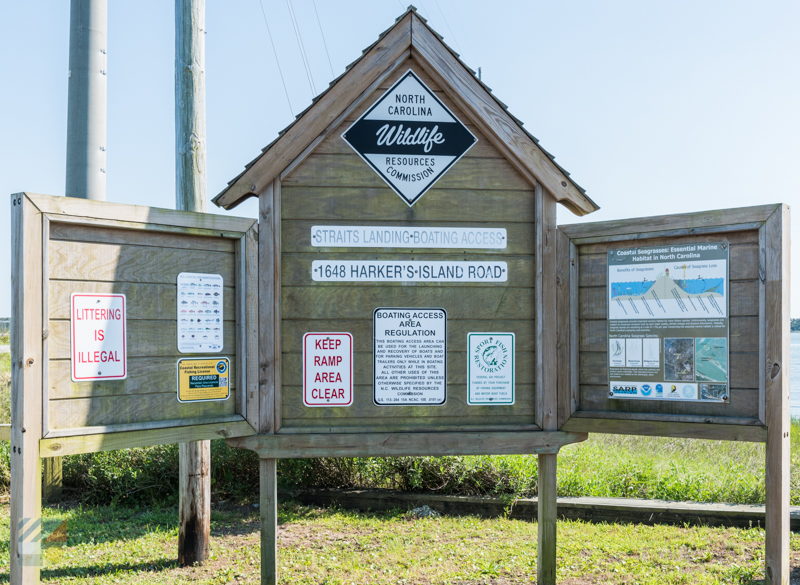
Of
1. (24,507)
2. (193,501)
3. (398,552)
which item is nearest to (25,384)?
(24,507)

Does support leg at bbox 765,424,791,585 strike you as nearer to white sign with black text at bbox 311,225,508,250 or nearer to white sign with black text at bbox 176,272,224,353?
white sign with black text at bbox 311,225,508,250

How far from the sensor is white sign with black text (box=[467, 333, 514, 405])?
4.56 metres

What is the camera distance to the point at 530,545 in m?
6.12

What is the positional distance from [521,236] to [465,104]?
88cm

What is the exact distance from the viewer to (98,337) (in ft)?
13.0

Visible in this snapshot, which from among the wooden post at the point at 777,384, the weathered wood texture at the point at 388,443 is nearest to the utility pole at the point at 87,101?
the weathered wood texture at the point at 388,443

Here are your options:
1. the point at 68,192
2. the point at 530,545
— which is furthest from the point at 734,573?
the point at 68,192

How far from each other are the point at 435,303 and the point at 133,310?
1.74 metres

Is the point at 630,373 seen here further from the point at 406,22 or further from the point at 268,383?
the point at 406,22

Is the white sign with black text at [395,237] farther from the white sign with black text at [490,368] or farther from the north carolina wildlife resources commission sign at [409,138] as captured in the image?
the white sign with black text at [490,368]

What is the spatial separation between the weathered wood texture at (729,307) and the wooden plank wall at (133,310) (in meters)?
2.17

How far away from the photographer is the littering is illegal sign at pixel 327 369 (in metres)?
4.48

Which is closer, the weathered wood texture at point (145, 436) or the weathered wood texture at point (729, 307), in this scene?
the weathered wood texture at point (145, 436)

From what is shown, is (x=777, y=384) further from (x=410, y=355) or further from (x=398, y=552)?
(x=398, y=552)
